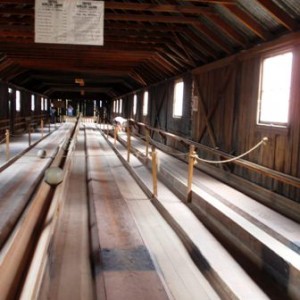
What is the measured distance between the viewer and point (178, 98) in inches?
602

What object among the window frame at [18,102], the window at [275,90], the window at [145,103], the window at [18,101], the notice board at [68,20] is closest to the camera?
the window at [275,90]

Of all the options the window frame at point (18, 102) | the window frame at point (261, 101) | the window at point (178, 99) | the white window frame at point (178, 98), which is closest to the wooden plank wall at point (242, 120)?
the window frame at point (261, 101)

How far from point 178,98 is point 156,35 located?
4151mm

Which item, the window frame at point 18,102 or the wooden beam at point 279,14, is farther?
the window frame at point 18,102

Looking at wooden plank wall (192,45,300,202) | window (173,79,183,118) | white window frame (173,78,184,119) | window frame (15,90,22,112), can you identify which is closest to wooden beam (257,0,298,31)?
wooden plank wall (192,45,300,202)

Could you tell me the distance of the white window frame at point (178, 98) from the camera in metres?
14.7

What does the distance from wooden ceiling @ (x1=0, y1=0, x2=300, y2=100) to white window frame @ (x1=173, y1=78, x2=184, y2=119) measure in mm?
452

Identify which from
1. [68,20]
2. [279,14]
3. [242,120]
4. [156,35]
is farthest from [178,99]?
[279,14]

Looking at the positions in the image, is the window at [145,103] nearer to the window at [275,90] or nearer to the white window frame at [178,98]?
the white window frame at [178,98]

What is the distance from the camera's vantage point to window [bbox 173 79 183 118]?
1480 centimetres

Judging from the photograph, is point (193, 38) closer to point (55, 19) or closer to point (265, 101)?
point (265, 101)

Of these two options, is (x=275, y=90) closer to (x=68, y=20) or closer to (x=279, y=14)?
(x=279, y=14)

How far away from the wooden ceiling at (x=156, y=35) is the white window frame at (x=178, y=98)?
45 cm

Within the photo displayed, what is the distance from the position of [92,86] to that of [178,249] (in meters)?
29.5
